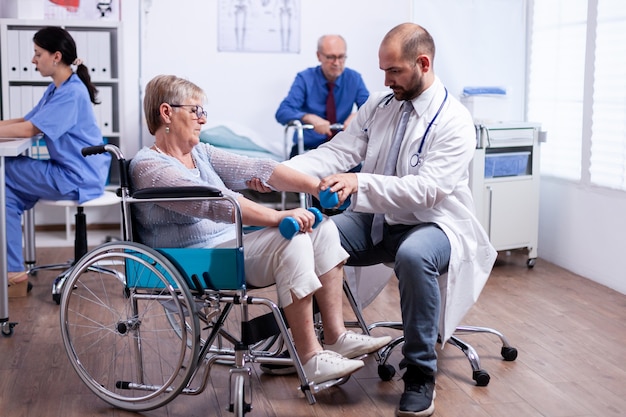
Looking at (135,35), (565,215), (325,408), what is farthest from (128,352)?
(135,35)

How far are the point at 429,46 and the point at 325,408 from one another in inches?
45.7

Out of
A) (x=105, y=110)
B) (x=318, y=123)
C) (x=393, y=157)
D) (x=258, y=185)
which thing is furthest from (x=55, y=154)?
(x=393, y=157)

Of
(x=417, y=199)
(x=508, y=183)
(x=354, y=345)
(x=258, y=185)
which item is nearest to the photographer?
(x=354, y=345)

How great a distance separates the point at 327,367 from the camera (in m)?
2.46

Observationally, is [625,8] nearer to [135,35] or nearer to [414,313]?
[414,313]

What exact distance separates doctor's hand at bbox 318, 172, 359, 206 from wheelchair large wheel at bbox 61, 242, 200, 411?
0.53 m

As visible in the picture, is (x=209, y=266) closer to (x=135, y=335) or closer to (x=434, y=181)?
(x=135, y=335)

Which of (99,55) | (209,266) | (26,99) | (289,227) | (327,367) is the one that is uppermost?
(99,55)

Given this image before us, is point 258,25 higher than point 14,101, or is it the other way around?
point 258,25

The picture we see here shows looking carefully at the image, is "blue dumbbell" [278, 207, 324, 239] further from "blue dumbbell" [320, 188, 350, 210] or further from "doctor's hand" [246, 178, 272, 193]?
"doctor's hand" [246, 178, 272, 193]

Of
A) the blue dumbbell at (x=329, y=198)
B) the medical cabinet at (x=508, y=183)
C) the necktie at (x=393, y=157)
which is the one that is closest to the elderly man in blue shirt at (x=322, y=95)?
the medical cabinet at (x=508, y=183)

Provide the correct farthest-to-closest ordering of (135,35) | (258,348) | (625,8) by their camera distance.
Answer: (135,35) → (625,8) → (258,348)

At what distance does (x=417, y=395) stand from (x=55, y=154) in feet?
7.08

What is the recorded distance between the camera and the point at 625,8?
3965 mm
